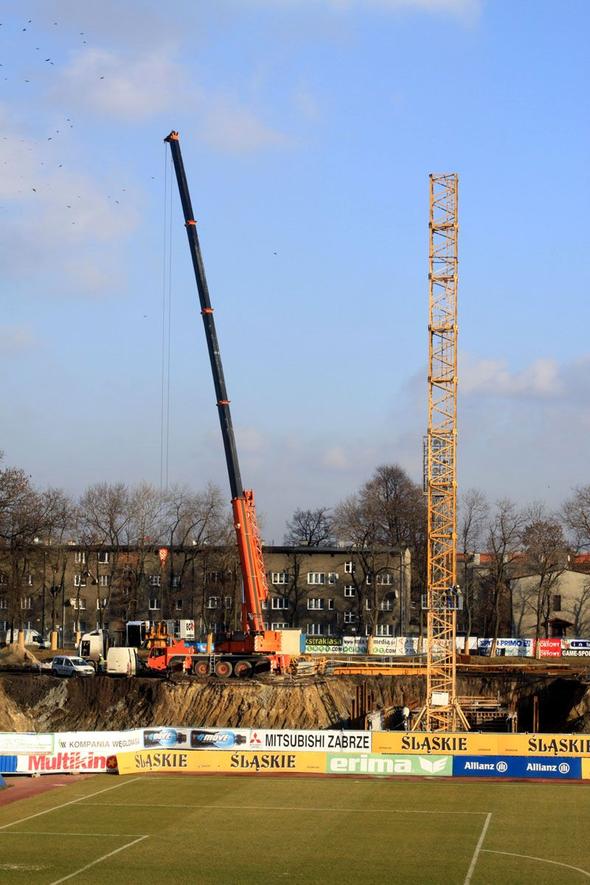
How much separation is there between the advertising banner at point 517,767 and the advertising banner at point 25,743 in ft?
58.7

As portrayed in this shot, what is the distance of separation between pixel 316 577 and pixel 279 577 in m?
4.10

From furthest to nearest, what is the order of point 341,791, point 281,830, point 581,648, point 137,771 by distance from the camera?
point 581,648, point 137,771, point 341,791, point 281,830

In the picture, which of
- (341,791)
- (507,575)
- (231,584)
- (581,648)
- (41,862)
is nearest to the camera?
(41,862)

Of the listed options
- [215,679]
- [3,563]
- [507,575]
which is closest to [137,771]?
[215,679]

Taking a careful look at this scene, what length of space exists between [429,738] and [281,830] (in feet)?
45.2

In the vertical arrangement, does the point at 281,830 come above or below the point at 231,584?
below

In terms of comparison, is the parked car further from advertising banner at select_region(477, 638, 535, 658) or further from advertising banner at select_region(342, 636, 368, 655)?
advertising banner at select_region(477, 638, 535, 658)

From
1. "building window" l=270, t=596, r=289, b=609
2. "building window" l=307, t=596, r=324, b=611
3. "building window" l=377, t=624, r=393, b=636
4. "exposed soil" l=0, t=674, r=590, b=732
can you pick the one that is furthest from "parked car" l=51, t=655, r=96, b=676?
"building window" l=377, t=624, r=393, b=636

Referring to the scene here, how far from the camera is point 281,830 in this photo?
3856 cm

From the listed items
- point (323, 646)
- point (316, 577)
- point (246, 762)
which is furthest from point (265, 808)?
point (316, 577)

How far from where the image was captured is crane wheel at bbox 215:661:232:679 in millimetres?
70375

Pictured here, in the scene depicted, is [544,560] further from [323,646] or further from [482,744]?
[482,744]

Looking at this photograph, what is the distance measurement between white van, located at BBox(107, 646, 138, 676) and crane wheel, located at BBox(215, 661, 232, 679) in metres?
6.26

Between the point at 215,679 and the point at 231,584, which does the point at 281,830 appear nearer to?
Result: the point at 215,679
